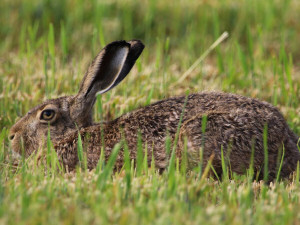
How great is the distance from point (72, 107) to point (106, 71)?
1.54 feet

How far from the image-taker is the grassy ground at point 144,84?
310 cm

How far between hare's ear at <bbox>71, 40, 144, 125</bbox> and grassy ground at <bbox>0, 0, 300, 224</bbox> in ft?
1.51

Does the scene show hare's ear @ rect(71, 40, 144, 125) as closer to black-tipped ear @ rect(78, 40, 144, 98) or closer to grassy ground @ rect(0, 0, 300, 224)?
black-tipped ear @ rect(78, 40, 144, 98)

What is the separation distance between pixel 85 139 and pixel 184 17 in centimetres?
494

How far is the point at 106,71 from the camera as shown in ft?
17.5

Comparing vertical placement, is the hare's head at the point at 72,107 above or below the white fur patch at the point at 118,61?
below

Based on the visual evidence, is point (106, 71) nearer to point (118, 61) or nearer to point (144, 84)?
point (118, 61)

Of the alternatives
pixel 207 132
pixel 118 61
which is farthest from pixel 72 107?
pixel 207 132

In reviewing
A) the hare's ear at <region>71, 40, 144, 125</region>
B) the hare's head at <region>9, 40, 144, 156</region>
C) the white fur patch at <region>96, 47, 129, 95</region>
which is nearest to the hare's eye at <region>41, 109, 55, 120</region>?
the hare's head at <region>9, 40, 144, 156</region>

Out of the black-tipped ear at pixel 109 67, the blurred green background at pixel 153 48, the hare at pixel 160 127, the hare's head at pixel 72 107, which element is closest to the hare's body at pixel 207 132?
the hare at pixel 160 127

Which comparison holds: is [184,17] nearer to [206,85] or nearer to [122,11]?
[122,11]

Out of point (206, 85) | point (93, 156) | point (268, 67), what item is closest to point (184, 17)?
point (268, 67)

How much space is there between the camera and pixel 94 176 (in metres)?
3.73

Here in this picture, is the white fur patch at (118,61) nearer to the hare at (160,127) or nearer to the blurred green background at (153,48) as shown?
the hare at (160,127)
